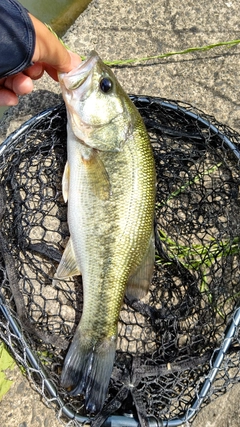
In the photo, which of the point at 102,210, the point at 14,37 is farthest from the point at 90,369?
the point at 14,37

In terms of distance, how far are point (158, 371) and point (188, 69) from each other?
2.20m

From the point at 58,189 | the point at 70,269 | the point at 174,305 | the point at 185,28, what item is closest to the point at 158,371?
the point at 174,305

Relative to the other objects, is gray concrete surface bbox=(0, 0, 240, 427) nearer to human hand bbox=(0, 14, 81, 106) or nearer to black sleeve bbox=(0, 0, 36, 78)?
human hand bbox=(0, 14, 81, 106)

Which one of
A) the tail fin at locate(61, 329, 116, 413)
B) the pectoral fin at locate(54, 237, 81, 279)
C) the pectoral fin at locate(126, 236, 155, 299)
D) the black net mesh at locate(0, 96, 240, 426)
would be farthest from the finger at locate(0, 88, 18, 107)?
the tail fin at locate(61, 329, 116, 413)

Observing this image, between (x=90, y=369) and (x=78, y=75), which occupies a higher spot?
(x=78, y=75)

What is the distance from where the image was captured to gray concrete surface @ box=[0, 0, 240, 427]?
10.8 feet

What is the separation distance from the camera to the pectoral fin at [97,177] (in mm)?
2492

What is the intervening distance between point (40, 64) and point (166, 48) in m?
1.27

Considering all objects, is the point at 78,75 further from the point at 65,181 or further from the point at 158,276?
the point at 158,276

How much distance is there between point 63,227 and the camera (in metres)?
2.89

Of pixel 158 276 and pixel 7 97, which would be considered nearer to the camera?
pixel 7 97

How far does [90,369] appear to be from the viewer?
7.70ft

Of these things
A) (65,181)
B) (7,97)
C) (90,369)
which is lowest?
(90,369)

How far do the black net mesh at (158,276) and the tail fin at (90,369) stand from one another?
0.12m
